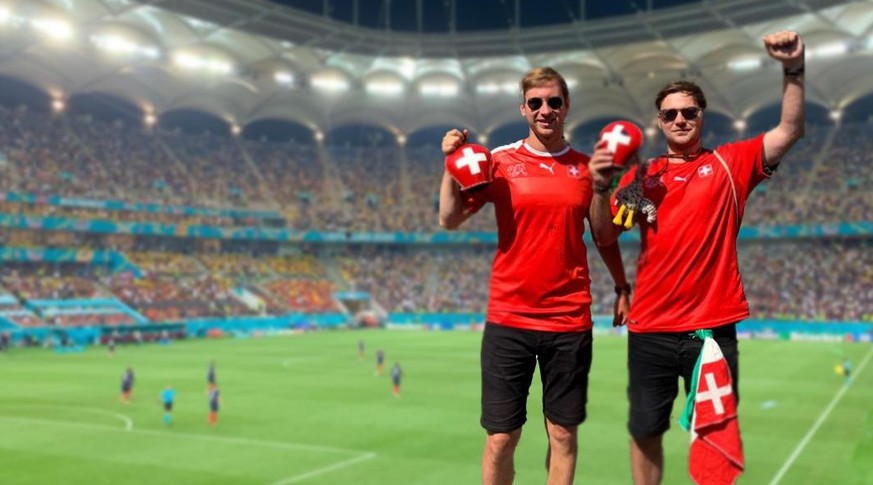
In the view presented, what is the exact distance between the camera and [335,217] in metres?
76.3

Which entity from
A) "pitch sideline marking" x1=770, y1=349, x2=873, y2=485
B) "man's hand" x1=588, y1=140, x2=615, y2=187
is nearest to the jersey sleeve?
"man's hand" x1=588, y1=140, x2=615, y2=187

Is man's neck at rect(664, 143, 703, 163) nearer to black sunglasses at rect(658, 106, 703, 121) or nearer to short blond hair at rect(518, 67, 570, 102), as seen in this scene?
black sunglasses at rect(658, 106, 703, 121)

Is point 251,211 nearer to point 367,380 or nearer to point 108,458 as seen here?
point 367,380

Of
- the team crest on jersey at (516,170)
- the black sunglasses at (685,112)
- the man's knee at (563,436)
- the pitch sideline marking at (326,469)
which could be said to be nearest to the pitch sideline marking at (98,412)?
the pitch sideline marking at (326,469)

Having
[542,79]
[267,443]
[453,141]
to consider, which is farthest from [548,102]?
[267,443]

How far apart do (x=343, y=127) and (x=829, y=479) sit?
69729 mm

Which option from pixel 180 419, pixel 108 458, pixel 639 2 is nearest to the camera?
pixel 108 458

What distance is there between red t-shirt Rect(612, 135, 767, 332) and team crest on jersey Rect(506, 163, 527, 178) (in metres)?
0.69

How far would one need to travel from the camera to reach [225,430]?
19.5 metres

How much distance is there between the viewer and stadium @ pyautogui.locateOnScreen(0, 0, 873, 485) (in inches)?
877

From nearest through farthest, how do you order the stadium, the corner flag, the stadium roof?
the corner flag < the stadium < the stadium roof

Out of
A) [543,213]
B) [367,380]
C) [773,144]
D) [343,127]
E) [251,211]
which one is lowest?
[367,380]

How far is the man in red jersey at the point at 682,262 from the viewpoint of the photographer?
4.78m

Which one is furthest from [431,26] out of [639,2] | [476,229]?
[476,229]
